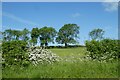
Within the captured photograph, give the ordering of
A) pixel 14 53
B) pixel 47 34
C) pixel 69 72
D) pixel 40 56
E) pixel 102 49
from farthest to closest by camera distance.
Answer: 1. pixel 47 34
2. pixel 102 49
3. pixel 40 56
4. pixel 14 53
5. pixel 69 72

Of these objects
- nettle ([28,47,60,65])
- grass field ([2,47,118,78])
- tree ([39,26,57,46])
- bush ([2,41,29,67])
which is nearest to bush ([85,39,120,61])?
nettle ([28,47,60,65])

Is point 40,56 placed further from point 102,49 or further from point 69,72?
point 102,49

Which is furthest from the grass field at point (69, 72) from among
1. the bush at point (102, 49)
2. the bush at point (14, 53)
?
the bush at point (102, 49)

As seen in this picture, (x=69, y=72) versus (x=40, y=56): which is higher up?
(x=40, y=56)

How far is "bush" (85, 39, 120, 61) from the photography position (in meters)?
17.5

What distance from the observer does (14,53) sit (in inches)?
562

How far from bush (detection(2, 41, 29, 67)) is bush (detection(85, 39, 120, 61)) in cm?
524

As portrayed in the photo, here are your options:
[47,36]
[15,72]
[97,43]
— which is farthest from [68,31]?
[15,72]

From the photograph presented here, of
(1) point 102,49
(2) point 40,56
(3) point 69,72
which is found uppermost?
(1) point 102,49

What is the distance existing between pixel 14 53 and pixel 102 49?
6.47 m

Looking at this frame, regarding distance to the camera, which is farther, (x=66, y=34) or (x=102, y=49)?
(x=66, y=34)

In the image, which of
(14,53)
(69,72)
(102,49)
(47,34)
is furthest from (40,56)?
(47,34)

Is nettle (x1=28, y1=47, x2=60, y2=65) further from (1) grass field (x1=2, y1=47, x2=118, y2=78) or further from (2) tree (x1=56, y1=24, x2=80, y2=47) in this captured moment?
(2) tree (x1=56, y1=24, x2=80, y2=47)

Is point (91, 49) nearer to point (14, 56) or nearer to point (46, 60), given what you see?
point (46, 60)
